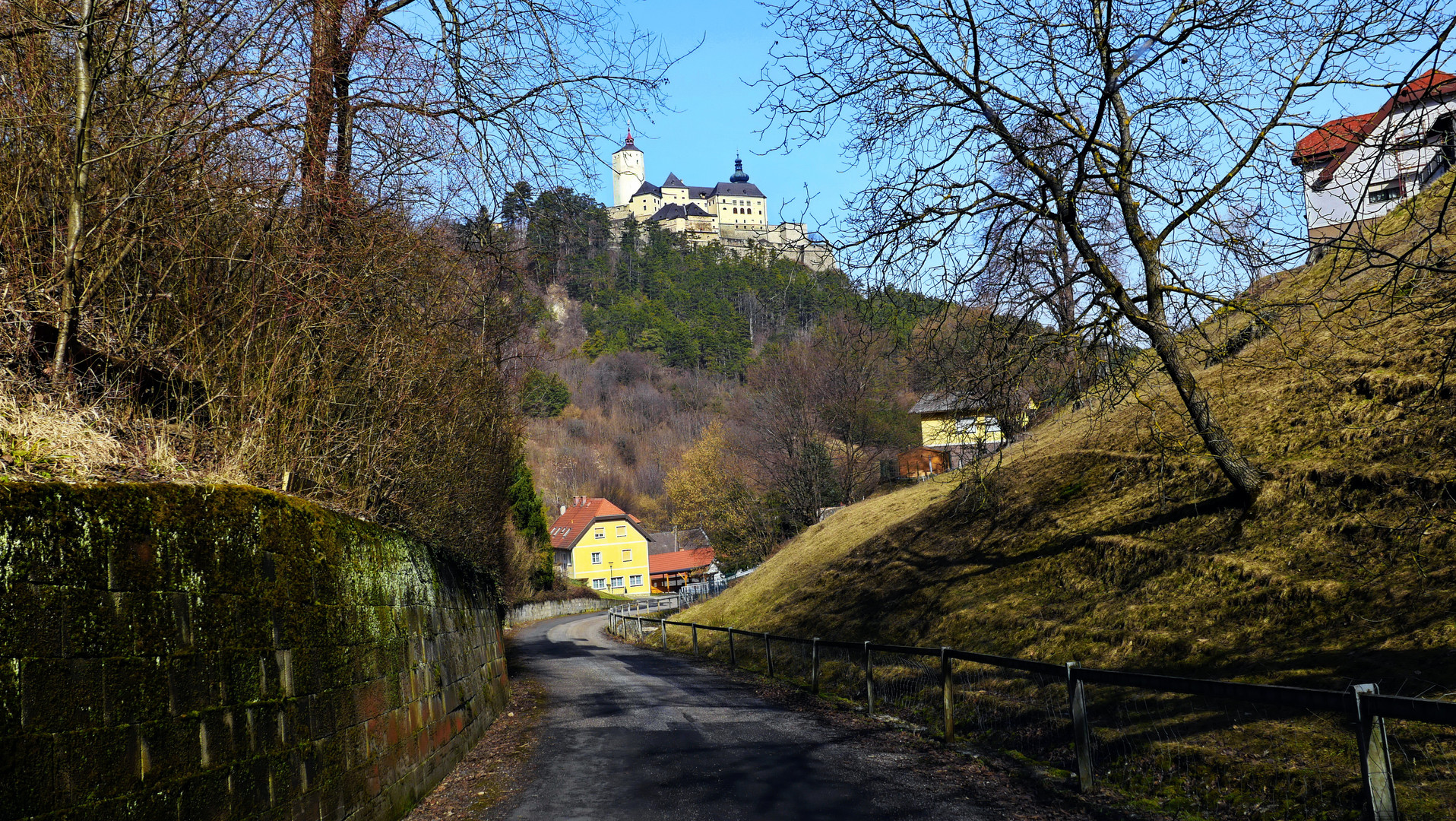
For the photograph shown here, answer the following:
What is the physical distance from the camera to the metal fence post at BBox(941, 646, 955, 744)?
927 centimetres

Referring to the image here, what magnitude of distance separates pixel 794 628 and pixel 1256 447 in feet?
33.5

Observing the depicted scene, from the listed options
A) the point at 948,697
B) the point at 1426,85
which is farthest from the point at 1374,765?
the point at 948,697

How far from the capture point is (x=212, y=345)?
6801 millimetres

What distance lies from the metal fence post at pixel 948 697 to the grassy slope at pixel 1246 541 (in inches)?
75.5

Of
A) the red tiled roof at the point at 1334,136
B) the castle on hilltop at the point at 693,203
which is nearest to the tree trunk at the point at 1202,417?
the red tiled roof at the point at 1334,136

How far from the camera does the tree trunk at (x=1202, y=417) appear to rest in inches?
420

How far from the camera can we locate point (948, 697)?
9398 millimetres

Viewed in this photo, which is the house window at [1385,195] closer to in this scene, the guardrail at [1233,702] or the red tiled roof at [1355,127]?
the red tiled roof at [1355,127]

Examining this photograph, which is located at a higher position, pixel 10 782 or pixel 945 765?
pixel 10 782

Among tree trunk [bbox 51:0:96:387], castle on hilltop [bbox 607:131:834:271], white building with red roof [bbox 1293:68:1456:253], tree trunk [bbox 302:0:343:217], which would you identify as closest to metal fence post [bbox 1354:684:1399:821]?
white building with red roof [bbox 1293:68:1456:253]

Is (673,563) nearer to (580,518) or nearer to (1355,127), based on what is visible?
(580,518)

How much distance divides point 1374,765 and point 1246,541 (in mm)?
6289

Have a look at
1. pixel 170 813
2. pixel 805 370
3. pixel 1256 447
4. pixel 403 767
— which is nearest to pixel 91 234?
pixel 170 813

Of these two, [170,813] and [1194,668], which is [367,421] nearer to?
[170,813]
